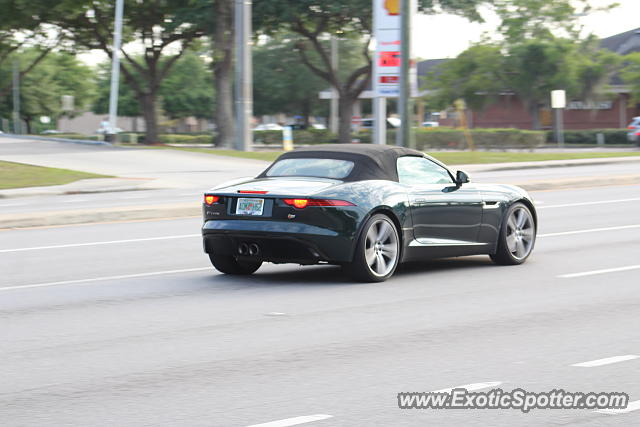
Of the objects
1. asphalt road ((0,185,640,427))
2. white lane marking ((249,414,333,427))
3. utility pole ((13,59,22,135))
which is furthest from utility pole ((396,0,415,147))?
utility pole ((13,59,22,135))

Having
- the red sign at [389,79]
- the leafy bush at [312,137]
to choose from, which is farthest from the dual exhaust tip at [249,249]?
the leafy bush at [312,137]

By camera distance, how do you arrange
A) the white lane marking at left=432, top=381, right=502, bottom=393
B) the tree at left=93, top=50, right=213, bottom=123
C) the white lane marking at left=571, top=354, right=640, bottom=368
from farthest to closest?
1. the tree at left=93, top=50, right=213, bottom=123
2. the white lane marking at left=571, top=354, right=640, bottom=368
3. the white lane marking at left=432, top=381, right=502, bottom=393

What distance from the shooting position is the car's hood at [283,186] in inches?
387

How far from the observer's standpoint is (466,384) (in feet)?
20.0

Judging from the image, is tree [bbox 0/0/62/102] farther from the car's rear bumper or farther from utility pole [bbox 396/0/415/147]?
the car's rear bumper

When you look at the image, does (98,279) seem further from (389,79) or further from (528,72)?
(528,72)

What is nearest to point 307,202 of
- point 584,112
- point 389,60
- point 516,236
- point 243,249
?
point 243,249

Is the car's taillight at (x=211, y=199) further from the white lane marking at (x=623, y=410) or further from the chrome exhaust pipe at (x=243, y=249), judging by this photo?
the white lane marking at (x=623, y=410)

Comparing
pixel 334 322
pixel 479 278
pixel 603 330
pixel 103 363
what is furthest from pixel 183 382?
pixel 479 278

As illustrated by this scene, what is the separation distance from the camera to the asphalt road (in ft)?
18.5

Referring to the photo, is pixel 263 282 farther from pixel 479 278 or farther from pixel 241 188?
pixel 479 278

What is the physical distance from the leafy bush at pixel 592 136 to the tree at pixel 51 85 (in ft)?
154

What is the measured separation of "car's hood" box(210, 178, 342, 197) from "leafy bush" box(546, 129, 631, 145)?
5256 cm

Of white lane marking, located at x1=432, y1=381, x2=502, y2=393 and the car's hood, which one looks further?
the car's hood
